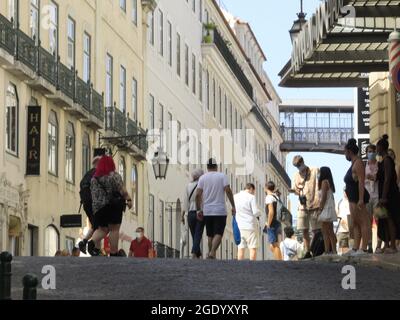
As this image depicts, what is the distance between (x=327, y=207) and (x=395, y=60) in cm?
232

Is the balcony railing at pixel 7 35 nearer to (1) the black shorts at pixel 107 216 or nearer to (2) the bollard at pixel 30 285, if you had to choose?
(1) the black shorts at pixel 107 216

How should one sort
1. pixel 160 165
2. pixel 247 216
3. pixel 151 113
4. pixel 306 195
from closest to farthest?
1. pixel 306 195
2. pixel 247 216
3. pixel 160 165
4. pixel 151 113

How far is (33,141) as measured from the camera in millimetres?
36438

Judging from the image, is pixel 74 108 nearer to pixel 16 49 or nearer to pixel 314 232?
pixel 16 49

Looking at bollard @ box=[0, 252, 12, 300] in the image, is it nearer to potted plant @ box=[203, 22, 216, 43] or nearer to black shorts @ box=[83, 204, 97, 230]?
black shorts @ box=[83, 204, 97, 230]

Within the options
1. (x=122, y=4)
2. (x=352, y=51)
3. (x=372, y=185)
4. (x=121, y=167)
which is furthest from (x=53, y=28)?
(x=372, y=185)

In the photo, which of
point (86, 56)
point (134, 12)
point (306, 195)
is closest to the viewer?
point (306, 195)

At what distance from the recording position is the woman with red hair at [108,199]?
2177cm

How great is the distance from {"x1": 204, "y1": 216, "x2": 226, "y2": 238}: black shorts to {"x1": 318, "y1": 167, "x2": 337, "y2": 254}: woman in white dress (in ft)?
4.52

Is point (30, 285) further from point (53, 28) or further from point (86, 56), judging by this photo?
point (86, 56)

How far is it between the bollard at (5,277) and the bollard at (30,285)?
0.55 m

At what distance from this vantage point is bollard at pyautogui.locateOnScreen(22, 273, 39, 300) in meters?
11.4

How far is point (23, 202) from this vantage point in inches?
1412

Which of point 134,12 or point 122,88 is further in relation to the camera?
point 134,12
